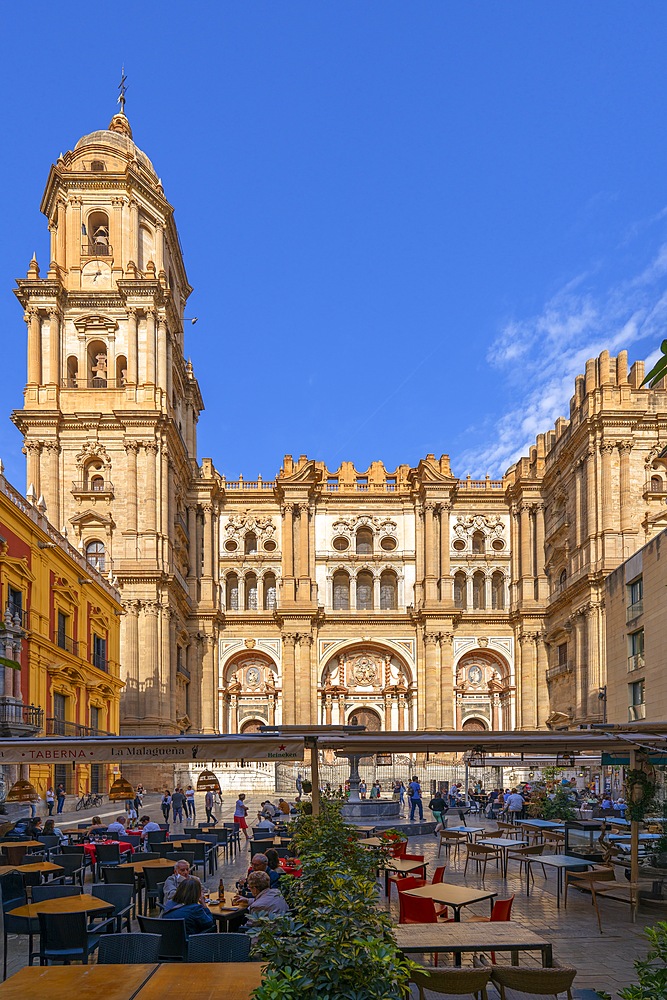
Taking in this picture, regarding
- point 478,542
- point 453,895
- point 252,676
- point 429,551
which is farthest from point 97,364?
point 453,895

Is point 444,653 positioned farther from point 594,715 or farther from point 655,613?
point 655,613

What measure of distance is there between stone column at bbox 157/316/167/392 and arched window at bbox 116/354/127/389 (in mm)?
1791

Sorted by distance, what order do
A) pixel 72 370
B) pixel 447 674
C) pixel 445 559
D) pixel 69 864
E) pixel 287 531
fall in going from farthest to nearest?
pixel 287 531 < pixel 445 559 < pixel 447 674 < pixel 72 370 < pixel 69 864

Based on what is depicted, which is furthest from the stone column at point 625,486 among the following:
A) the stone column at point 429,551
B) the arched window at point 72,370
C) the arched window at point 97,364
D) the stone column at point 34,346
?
the stone column at point 34,346

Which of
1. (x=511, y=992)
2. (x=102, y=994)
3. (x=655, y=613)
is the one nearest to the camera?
(x=102, y=994)

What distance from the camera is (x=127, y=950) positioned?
319 inches

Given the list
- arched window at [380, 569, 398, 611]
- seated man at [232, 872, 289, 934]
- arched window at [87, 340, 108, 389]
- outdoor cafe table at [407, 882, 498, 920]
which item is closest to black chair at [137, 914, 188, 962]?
seated man at [232, 872, 289, 934]

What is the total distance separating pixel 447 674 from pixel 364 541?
31.6ft

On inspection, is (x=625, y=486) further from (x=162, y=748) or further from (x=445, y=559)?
(x=162, y=748)

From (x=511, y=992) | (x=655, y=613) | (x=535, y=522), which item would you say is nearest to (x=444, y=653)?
(x=535, y=522)

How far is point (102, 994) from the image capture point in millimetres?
6750

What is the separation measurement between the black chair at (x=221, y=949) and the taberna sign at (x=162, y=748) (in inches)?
175

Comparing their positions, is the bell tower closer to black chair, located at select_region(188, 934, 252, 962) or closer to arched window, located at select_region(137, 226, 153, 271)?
arched window, located at select_region(137, 226, 153, 271)

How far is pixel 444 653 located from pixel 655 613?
2571 cm
